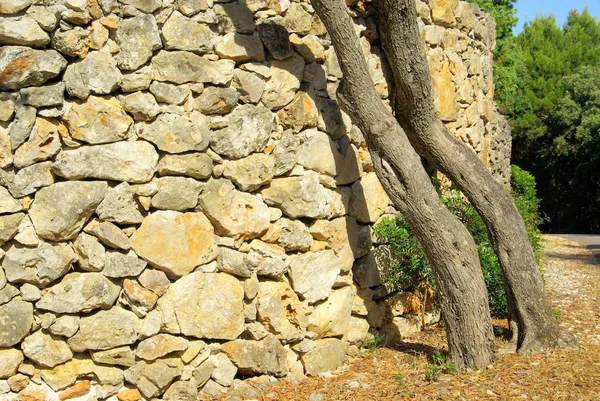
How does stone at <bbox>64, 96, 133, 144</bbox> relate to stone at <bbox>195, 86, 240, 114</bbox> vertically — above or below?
below

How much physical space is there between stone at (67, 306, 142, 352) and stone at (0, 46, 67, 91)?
56.5 inches

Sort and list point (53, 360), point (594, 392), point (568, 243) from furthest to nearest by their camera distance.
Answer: point (568, 243)
point (594, 392)
point (53, 360)

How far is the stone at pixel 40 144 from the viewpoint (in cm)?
379

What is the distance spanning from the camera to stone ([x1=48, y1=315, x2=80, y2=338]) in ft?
12.4

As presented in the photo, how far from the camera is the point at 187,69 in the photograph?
4152 mm

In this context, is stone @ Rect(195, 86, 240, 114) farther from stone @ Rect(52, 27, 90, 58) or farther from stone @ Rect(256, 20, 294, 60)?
stone @ Rect(52, 27, 90, 58)

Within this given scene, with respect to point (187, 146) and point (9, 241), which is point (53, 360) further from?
point (187, 146)

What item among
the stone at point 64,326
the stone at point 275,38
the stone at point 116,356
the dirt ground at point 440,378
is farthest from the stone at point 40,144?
the dirt ground at point 440,378

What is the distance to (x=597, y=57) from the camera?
26391 mm

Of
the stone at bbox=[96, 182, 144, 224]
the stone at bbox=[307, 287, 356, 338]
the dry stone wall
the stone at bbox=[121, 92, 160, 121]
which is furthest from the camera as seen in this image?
the stone at bbox=[307, 287, 356, 338]

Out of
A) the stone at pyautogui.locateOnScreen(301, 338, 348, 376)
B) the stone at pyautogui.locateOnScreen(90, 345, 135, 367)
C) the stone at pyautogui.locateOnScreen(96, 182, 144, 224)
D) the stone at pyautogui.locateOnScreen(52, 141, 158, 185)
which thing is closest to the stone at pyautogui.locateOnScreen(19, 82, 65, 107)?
the stone at pyautogui.locateOnScreen(52, 141, 158, 185)

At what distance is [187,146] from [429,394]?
7.19ft

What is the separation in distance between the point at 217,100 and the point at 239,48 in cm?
40

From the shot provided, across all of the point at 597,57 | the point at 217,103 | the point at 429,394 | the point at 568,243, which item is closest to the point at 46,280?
the point at 217,103
